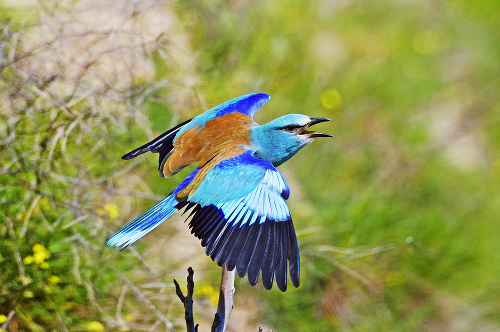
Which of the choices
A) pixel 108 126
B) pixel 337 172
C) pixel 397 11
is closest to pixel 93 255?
pixel 108 126

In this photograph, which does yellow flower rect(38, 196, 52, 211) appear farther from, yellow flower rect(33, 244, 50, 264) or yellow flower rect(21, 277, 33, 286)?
yellow flower rect(21, 277, 33, 286)

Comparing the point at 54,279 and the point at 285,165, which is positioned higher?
the point at 285,165

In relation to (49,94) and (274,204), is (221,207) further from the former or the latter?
(49,94)

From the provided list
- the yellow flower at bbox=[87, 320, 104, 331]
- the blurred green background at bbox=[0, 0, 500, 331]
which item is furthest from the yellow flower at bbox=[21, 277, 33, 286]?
the yellow flower at bbox=[87, 320, 104, 331]

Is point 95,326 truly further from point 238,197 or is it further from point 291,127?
point 291,127

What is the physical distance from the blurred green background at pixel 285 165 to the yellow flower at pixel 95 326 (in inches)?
0.5

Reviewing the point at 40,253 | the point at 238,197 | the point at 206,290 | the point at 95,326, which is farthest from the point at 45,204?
the point at 238,197

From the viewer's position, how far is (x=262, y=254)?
167 cm

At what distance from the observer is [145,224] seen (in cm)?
183

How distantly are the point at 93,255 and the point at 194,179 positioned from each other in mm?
1304

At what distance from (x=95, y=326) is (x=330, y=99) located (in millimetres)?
2965

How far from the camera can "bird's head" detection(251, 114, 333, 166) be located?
195 cm

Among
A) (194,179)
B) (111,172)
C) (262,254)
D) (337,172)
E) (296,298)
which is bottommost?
(262,254)

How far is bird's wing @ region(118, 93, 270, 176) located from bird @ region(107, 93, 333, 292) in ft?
0.11
